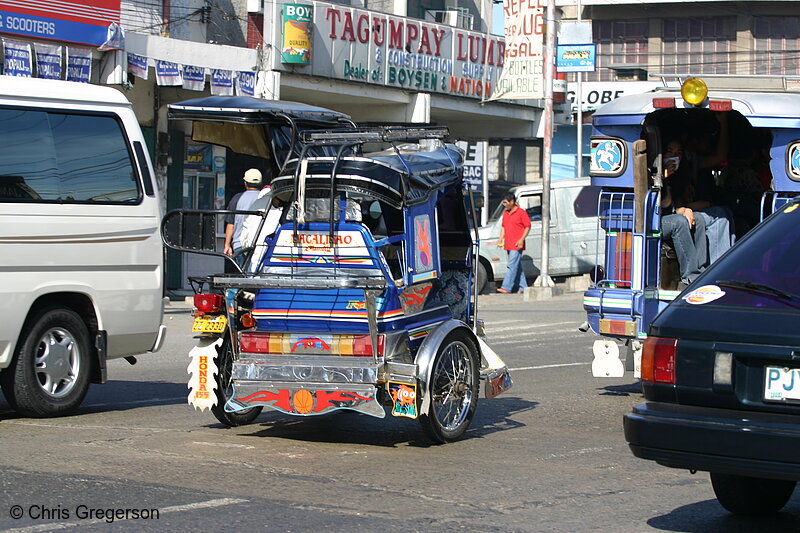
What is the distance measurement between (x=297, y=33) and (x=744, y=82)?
494 inches

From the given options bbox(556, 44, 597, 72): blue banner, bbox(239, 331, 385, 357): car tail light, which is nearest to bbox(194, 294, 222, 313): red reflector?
bbox(239, 331, 385, 357): car tail light

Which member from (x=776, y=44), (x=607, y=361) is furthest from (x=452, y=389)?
(x=776, y=44)

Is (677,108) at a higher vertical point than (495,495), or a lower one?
higher

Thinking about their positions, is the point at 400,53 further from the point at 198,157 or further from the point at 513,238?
the point at 198,157

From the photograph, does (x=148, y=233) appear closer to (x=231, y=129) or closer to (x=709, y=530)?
(x=231, y=129)

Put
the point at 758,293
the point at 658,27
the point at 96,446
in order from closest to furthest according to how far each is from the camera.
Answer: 1. the point at 758,293
2. the point at 96,446
3. the point at 658,27

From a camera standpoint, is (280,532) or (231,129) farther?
(231,129)

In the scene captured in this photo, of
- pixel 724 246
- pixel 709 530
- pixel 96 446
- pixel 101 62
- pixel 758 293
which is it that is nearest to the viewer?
pixel 758 293

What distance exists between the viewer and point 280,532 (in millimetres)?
5785

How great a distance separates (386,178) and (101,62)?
1219cm

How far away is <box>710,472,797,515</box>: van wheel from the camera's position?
6.18 m

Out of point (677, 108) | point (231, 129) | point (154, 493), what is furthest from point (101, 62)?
point (154, 493)

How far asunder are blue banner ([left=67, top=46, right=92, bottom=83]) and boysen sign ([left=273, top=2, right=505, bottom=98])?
14.7ft

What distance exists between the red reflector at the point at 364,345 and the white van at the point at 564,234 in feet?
51.8
